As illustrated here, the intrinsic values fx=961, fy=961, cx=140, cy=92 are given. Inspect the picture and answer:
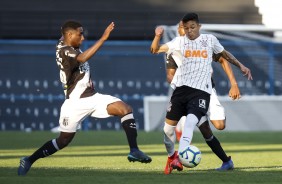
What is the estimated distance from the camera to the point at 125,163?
13055mm

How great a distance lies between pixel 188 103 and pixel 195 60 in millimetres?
507

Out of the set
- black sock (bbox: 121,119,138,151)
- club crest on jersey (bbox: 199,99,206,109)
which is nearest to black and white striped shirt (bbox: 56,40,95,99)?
black sock (bbox: 121,119,138,151)

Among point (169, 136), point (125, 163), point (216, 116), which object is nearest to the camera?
point (169, 136)

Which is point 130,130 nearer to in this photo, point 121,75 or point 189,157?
point 189,157

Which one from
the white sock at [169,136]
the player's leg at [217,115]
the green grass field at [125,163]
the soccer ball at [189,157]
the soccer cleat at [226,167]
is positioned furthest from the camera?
the player's leg at [217,115]

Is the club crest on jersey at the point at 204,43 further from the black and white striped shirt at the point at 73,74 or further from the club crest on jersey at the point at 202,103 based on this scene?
the black and white striped shirt at the point at 73,74

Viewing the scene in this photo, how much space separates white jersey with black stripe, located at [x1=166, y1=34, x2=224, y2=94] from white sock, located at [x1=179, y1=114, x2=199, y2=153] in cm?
43

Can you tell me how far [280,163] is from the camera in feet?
41.7

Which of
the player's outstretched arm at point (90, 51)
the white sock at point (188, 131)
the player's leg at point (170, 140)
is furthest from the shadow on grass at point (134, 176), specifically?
the player's outstretched arm at point (90, 51)

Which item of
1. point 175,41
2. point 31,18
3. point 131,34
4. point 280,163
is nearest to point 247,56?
point 131,34

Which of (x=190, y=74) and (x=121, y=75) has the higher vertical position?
(x=190, y=74)

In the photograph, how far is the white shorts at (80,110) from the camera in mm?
10867

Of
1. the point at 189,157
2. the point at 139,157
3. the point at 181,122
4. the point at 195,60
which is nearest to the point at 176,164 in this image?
the point at 189,157

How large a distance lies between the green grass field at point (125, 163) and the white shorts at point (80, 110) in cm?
55
